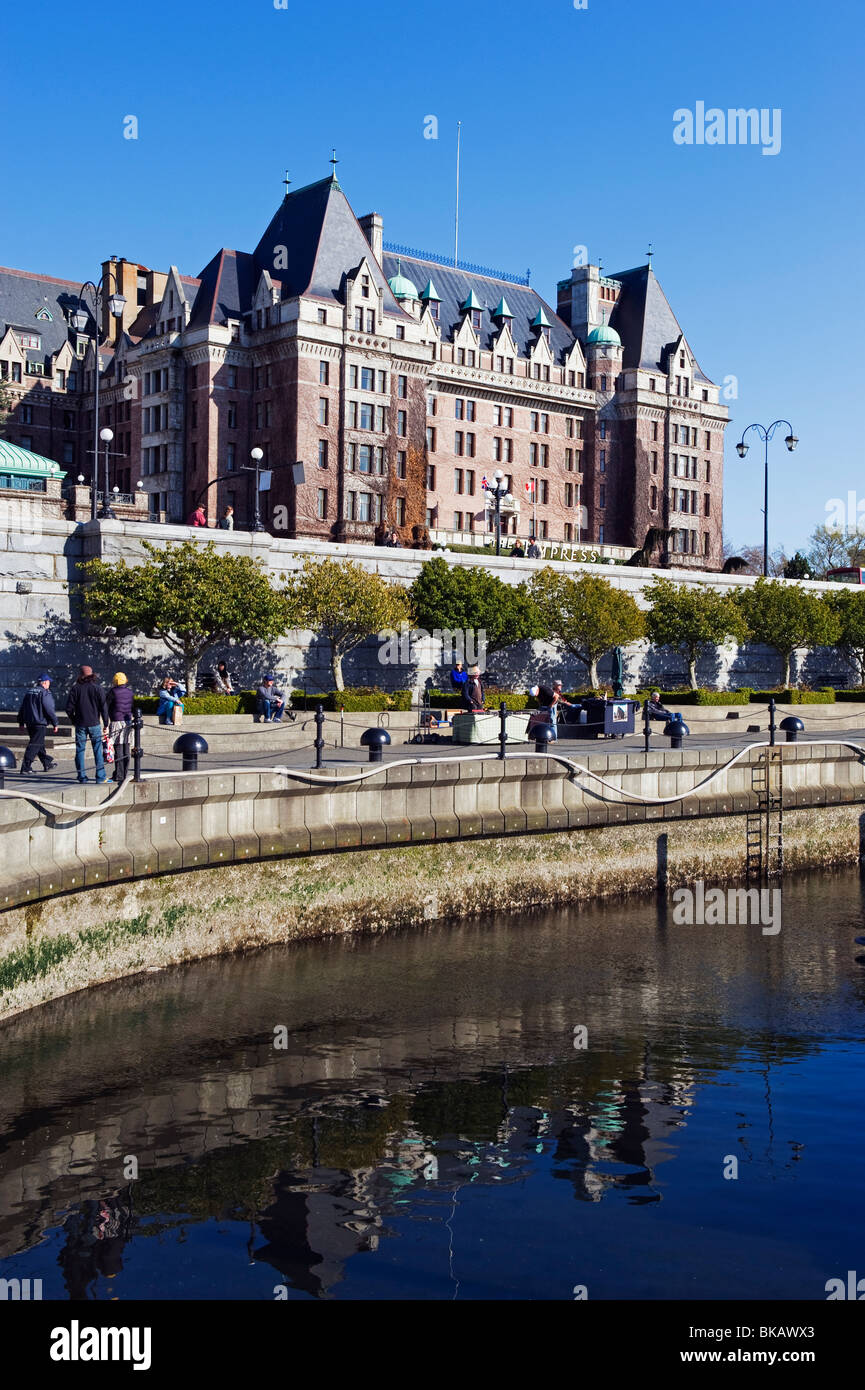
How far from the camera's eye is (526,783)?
22.6 m

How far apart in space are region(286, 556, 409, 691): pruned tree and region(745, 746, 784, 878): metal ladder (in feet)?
56.8

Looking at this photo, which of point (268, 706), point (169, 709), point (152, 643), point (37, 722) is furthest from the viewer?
point (152, 643)

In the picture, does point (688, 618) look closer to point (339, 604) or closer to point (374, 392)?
point (339, 604)

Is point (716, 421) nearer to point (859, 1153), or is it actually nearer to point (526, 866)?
point (526, 866)

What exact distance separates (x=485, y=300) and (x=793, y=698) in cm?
4795

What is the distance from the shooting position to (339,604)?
4088 centimetres

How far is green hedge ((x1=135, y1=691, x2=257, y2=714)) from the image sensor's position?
107 feet

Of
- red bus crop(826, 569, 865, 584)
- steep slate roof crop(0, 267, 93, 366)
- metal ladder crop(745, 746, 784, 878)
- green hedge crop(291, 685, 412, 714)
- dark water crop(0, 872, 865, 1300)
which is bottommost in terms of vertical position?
dark water crop(0, 872, 865, 1300)

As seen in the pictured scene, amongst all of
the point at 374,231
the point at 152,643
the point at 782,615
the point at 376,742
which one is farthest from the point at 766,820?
the point at 374,231

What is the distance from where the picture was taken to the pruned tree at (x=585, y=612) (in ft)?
159

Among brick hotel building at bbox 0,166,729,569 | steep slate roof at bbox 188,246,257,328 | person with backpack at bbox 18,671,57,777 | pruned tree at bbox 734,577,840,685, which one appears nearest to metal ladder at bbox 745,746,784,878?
person with backpack at bbox 18,671,57,777

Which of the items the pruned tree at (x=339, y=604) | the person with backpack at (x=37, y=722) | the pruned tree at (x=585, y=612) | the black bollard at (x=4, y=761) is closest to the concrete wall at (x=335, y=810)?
the black bollard at (x=4, y=761)

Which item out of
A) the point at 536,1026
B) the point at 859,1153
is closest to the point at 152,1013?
the point at 536,1026

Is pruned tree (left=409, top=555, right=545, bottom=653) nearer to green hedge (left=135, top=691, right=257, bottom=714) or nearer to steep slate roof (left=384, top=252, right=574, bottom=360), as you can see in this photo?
green hedge (left=135, top=691, right=257, bottom=714)
